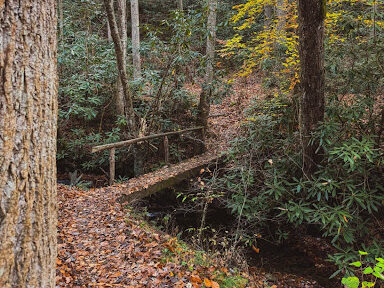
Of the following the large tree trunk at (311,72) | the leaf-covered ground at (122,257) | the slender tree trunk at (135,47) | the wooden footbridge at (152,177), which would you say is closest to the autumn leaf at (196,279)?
the leaf-covered ground at (122,257)

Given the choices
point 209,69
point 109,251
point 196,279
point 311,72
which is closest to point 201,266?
point 196,279

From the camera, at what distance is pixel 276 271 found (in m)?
5.92

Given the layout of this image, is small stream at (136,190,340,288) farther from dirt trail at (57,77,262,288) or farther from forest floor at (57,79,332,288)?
dirt trail at (57,77,262,288)

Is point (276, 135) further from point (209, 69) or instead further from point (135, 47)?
point (135, 47)

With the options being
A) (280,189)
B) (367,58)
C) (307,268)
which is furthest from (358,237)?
(367,58)

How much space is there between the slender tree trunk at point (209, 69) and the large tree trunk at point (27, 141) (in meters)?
7.60

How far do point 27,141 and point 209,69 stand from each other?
860 cm

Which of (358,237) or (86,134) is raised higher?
(86,134)

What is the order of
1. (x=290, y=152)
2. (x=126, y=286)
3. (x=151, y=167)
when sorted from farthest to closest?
(x=151, y=167) < (x=290, y=152) < (x=126, y=286)

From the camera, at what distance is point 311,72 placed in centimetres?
528

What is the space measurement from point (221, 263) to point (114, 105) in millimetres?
8410

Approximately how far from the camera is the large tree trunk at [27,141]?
1237mm

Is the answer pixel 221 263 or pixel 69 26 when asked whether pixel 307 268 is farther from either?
pixel 69 26

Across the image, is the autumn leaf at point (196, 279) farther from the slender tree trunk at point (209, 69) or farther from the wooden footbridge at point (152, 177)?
the slender tree trunk at point (209, 69)
